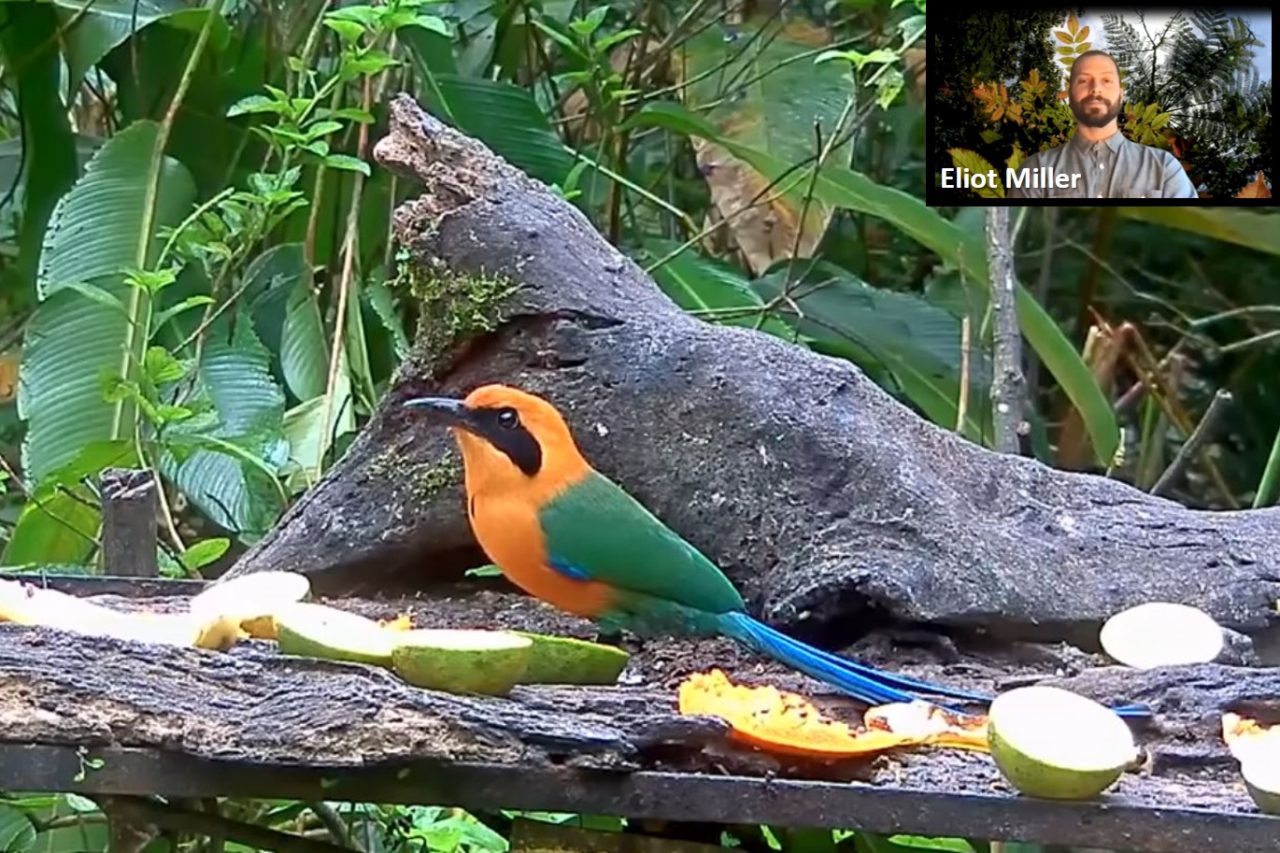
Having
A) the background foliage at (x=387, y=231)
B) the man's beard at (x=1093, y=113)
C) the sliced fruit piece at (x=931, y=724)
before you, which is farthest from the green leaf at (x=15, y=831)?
the man's beard at (x=1093, y=113)

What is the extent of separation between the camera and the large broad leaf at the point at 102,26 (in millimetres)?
3211

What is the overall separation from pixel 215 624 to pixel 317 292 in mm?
1517

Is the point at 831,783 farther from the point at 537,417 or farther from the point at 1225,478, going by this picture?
the point at 1225,478

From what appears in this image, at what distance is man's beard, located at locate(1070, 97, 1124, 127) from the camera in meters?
2.61

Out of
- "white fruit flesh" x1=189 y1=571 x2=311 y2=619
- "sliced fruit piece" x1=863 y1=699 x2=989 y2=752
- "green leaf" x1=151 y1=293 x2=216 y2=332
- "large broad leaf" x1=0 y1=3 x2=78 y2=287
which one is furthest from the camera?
"large broad leaf" x1=0 y1=3 x2=78 y2=287

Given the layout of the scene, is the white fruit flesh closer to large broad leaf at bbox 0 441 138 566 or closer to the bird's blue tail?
the bird's blue tail

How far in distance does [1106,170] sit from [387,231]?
4.30 feet

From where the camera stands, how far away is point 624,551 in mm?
1833

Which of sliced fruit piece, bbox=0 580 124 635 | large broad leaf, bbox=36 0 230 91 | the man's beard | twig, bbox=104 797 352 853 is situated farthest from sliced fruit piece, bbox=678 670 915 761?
large broad leaf, bbox=36 0 230 91

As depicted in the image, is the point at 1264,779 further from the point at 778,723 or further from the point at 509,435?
the point at 509,435

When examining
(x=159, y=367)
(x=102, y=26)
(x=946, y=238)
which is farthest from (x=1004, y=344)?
(x=102, y=26)

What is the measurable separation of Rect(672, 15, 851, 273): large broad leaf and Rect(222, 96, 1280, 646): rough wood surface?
45.3 inches

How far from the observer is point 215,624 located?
1.61 m

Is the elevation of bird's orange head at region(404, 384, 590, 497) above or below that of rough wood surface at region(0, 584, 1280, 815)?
above
